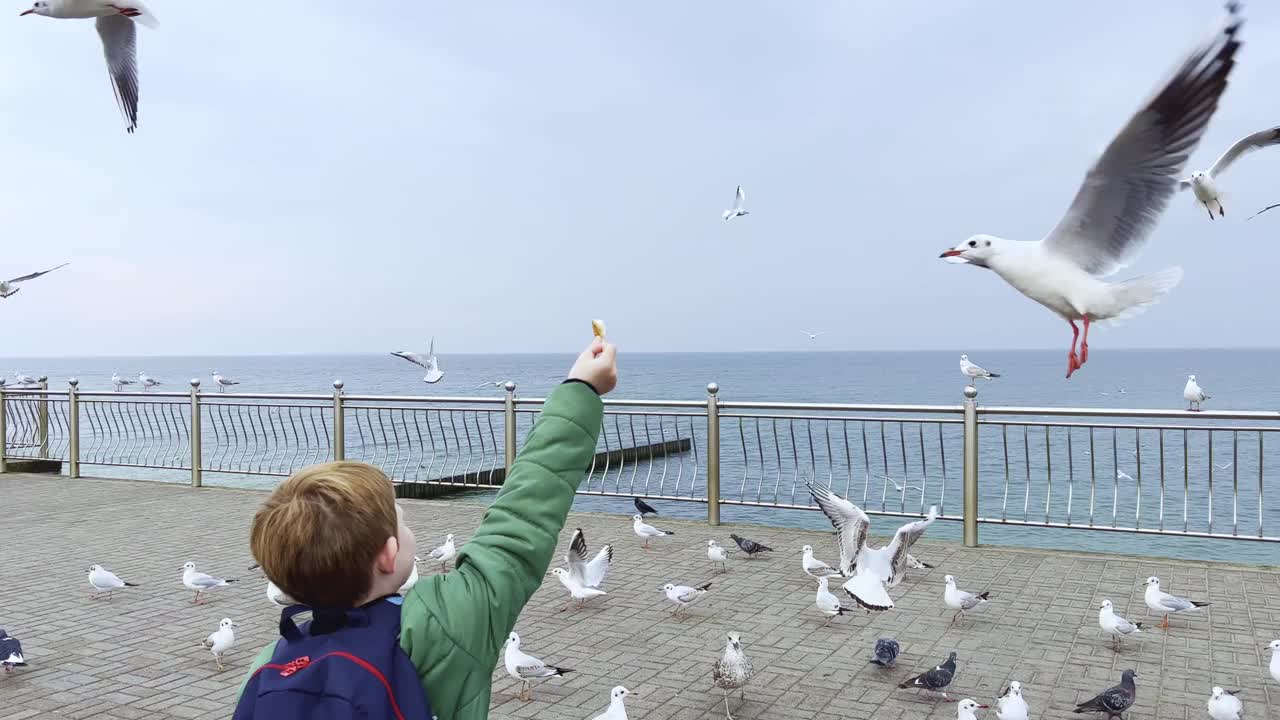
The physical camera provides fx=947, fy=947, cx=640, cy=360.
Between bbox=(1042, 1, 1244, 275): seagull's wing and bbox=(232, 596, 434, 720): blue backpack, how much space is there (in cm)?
151

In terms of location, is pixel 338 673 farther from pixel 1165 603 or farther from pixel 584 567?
pixel 1165 603

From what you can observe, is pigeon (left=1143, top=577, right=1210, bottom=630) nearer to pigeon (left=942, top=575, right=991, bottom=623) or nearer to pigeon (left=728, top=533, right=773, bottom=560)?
pigeon (left=942, top=575, right=991, bottom=623)

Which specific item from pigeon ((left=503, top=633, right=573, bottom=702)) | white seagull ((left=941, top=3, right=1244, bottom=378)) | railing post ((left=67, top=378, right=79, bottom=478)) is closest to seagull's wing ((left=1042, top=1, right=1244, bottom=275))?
white seagull ((left=941, top=3, right=1244, bottom=378))

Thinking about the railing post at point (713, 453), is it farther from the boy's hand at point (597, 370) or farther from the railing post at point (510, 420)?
the boy's hand at point (597, 370)

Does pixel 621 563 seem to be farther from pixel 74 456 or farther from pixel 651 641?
pixel 74 456

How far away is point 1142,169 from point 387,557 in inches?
64.0

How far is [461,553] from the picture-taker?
5.93ft

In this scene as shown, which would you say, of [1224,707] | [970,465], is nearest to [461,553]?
[1224,707]

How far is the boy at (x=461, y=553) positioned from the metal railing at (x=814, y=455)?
1.02ft

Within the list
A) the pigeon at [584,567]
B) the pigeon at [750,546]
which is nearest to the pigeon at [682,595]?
the pigeon at [584,567]

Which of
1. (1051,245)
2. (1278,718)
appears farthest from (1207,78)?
(1278,718)

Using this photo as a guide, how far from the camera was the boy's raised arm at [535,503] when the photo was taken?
5.85 feet

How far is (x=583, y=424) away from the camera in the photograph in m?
1.87

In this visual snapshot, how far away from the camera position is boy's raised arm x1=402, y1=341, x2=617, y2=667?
5.85 feet
